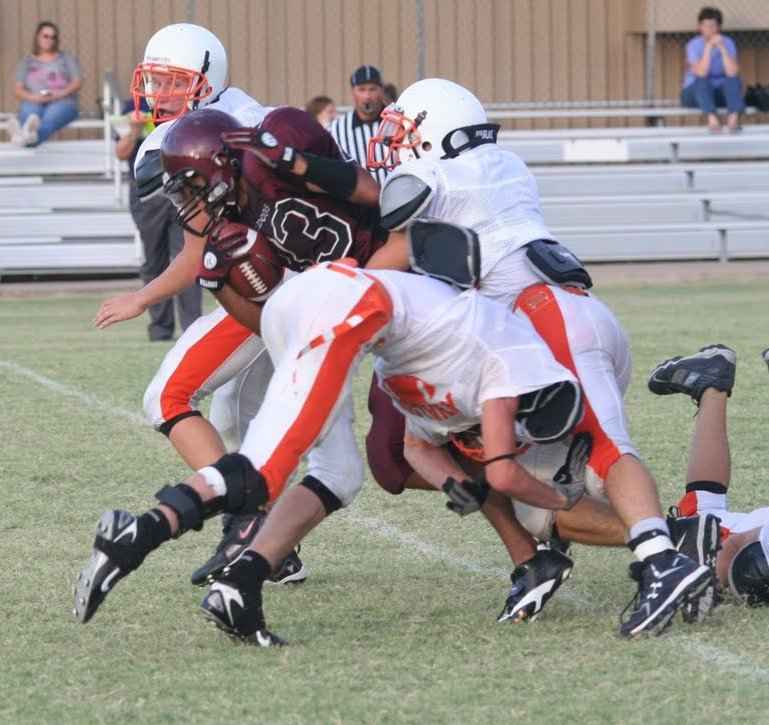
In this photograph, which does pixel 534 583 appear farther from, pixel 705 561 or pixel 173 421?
pixel 173 421

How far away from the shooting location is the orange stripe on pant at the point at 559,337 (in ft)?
11.6

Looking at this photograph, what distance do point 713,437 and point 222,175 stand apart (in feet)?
5.07

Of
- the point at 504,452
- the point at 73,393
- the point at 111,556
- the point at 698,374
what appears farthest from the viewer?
the point at 73,393

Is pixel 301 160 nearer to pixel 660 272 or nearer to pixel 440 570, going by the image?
pixel 440 570

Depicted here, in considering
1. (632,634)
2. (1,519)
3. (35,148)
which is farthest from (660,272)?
(632,634)

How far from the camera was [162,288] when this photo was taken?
13.3ft

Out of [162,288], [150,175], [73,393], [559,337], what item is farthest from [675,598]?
[73,393]

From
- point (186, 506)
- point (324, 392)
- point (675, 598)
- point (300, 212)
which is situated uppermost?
point (300, 212)

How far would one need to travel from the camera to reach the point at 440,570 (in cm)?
418

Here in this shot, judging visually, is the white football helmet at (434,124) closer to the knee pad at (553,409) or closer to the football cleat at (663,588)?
the knee pad at (553,409)

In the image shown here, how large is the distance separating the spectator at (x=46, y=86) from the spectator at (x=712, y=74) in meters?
6.02

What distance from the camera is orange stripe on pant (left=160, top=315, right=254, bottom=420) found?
403 centimetres

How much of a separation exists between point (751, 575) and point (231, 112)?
6.37 feet

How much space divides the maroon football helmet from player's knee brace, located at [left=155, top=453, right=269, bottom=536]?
755 mm
